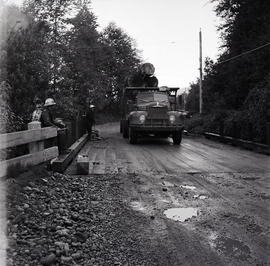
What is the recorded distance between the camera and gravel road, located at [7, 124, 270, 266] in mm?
4184

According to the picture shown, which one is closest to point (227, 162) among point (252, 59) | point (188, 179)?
point (188, 179)

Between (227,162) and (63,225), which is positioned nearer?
(63,225)

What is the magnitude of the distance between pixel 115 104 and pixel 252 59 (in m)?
48.8

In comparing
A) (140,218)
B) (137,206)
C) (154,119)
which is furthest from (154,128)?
(140,218)

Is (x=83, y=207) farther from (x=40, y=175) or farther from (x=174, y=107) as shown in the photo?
(x=174, y=107)

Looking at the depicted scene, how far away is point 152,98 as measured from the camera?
19141 mm

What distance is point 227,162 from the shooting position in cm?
1173

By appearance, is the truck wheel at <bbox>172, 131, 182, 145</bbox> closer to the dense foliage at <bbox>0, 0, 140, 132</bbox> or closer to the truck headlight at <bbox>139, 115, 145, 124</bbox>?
the truck headlight at <bbox>139, 115, 145, 124</bbox>

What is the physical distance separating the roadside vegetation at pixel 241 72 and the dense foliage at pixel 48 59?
8.64m

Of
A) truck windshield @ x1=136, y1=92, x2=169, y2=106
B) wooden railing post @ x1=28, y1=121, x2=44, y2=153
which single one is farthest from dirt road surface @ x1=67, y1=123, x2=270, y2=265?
truck windshield @ x1=136, y1=92, x2=169, y2=106

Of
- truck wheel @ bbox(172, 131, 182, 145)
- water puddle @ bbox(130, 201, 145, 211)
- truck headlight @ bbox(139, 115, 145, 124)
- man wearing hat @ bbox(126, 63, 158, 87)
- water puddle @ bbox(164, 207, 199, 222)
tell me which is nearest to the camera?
water puddle @ bbox(164, 207, 199, 222)

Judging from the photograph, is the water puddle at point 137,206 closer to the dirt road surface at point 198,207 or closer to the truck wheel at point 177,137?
the dirt road surface at point 198,207

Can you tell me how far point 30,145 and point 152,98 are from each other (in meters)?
11.9

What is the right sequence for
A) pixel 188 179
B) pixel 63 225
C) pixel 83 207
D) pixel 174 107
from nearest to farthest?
pixel 63 225 < pixel 83 207 < pixel 188 179 < pixel 174 107
